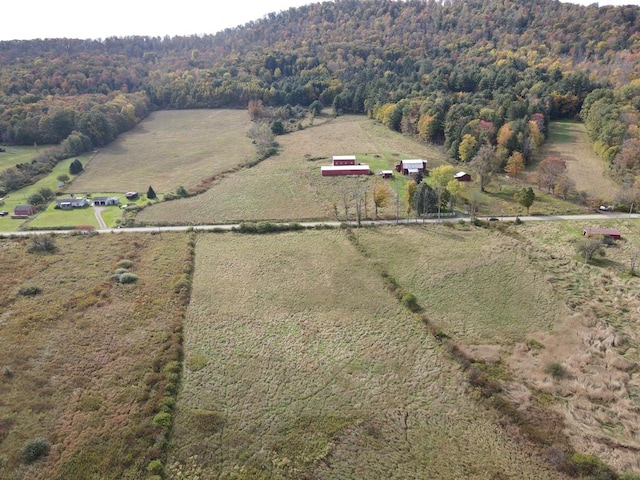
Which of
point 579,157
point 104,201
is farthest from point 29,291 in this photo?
point 579,157

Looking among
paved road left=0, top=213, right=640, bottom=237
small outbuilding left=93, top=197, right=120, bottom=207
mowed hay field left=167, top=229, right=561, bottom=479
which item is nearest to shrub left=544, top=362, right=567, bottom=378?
mowed hay field left=167, top=229, right=561, bottom=479

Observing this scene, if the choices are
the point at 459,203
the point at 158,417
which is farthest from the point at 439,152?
the point at 158,417

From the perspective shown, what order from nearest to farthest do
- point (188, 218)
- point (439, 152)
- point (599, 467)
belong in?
point (599, 467), point (188, 218), point (439, 152)

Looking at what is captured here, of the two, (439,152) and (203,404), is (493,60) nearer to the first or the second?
(439,152)

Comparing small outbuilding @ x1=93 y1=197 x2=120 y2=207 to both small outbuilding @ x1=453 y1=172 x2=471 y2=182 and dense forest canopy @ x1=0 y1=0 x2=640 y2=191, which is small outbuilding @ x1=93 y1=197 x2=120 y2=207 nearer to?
dense forest canopy @ x1=0 y1=0 x2=640 y2=191

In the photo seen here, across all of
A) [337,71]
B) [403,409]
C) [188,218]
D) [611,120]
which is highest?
[337,71]

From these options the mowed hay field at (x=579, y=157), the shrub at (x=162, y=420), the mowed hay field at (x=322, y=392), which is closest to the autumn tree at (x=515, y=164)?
the mowed hay field at (x=579, y=157)

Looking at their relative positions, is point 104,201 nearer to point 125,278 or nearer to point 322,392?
point 125,278
